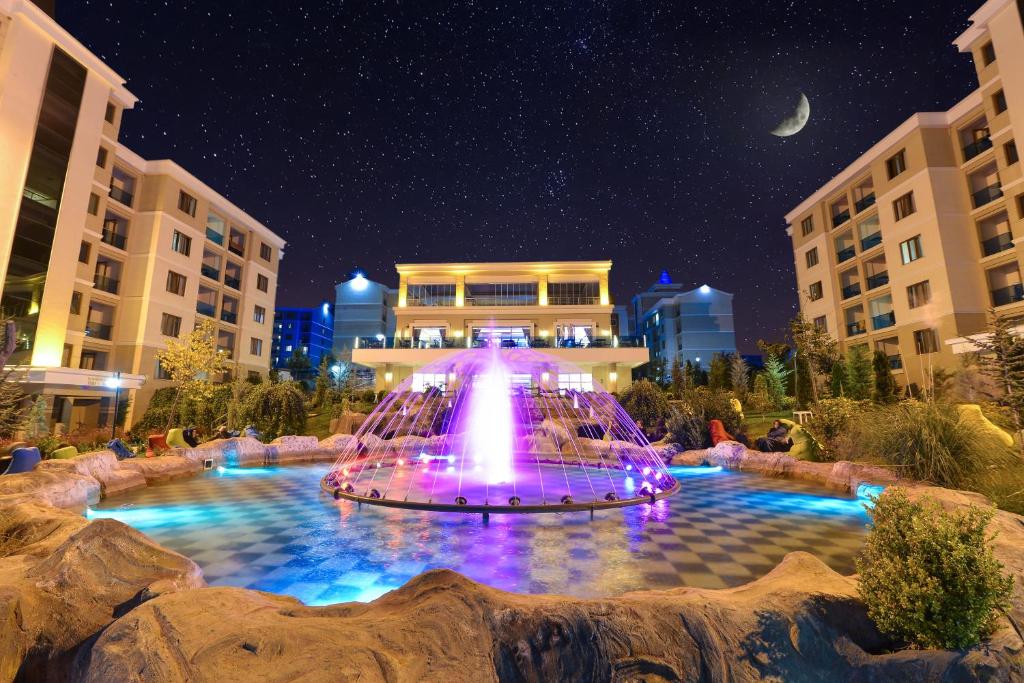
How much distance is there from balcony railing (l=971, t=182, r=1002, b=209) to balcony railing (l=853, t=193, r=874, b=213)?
6.52 meters

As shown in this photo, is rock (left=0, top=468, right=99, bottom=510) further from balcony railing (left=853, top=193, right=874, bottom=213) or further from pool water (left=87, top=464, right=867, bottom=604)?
balcony railing (left=853, top=193, right=874, bottom=213)

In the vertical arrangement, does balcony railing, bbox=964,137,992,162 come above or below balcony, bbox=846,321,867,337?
above

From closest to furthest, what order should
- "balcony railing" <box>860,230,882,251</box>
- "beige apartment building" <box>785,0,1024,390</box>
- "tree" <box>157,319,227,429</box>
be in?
"beige apartment building" <box>785,0,1024,390</box> → "tree" <box>157,319,227,429</box> → "balcony railing" <box>860,230,882,251</box>

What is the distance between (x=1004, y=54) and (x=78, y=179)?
55.8 m

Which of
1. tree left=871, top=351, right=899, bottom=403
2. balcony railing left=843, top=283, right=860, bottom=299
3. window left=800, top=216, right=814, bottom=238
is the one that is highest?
window left=800, top=216, right=814, bottom=238

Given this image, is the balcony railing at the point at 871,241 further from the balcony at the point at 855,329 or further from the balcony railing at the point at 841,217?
the balcony at the point at 855,329

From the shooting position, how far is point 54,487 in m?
9.11

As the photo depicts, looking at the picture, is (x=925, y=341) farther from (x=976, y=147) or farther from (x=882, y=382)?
(x=976, y=147)

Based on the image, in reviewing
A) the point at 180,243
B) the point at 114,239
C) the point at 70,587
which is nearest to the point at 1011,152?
the point at 70,587

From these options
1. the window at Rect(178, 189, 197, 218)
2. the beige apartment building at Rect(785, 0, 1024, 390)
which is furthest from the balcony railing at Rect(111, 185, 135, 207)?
the beige apartment building at Rect(785, 0, 1024, 390)

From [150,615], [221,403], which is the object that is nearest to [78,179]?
[221,403]

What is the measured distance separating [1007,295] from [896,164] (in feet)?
39.2

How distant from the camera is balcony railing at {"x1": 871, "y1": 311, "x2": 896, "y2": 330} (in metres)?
34.0

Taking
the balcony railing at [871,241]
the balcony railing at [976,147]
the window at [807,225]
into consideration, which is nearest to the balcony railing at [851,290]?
the balcony railing at [871,241]
